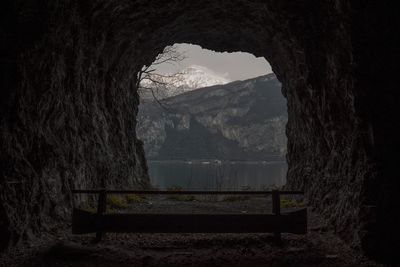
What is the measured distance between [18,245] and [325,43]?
7.62 m

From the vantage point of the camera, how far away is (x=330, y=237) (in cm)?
782

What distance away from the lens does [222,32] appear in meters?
14.8

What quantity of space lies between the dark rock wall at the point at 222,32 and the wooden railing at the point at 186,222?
98 centimetres

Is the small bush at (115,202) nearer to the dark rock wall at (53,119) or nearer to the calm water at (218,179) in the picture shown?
the dark rock wall at (53,119)

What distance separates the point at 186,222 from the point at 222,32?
31.9 feet

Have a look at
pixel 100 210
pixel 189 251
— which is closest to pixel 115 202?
pixel 100 210

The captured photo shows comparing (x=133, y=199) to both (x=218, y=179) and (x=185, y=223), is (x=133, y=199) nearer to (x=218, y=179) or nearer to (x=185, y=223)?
(x=185, y=223)

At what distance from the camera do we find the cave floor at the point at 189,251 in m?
6.19

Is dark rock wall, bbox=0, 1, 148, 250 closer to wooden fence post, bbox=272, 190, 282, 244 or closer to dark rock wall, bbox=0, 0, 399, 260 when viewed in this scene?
dark rock wall, bbox=0, 0, 399, 260

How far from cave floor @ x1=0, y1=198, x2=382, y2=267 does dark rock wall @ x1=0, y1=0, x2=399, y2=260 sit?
1.58ft

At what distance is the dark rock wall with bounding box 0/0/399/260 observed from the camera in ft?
21.2

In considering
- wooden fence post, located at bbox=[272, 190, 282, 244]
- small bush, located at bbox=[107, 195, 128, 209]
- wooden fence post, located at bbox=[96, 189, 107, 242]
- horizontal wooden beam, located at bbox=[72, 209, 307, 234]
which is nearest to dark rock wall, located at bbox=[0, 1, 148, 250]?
small bush, located at bbox=[107, 195, 128, 209]

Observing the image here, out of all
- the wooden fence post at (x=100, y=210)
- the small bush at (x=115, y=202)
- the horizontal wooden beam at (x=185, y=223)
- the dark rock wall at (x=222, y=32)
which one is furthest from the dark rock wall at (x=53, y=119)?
the wooden fence post at (x=100, y=210)

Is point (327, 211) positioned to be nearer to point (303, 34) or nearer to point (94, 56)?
Result: point (303, 34)
